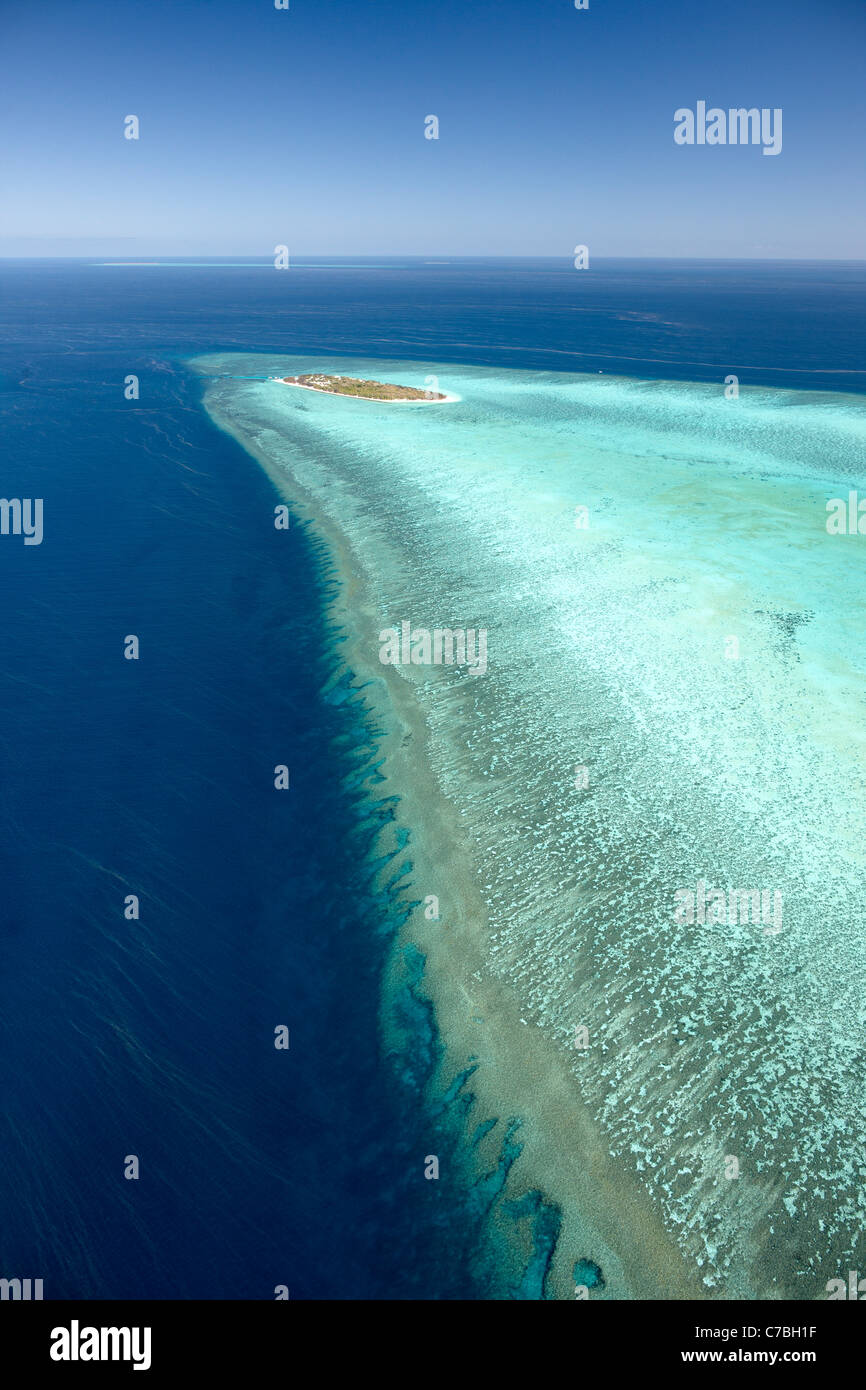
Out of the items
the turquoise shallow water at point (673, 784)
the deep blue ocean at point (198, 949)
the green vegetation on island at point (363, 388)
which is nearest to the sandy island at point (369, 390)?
the green vegetation on island at point (363, 388)

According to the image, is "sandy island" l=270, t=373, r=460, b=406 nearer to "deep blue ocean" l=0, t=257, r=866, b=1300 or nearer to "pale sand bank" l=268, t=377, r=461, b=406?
"pale sand bank" l=268, t=377, r=461, b=406

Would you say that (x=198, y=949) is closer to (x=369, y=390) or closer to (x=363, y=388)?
(x=369, y=390)

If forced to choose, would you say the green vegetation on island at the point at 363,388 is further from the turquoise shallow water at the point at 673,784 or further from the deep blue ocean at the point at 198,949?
the deep blue ocean at the point at 198,949

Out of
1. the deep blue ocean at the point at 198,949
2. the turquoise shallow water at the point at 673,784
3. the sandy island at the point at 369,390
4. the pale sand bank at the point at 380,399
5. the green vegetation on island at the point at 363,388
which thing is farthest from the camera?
the green vegetation on island at the point at 363,388

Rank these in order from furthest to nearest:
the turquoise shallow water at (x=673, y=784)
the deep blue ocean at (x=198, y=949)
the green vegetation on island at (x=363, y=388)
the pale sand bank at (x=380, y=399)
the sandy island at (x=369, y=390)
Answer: the green vegetation on island at (x=363, y=388) → the sandy island at (x=369, y=390) → the pale sand bank at (x=380, y=399) → the turquoise shallow water at (x=673, y=784) → the deep blue ocean at (x=198, y=949)
